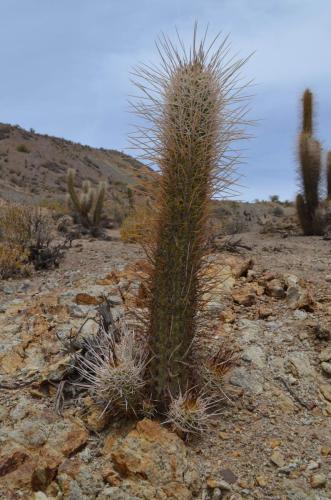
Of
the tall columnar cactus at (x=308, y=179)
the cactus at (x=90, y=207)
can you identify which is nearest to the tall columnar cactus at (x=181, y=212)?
the tall columnar cactus at (x=308, y=179)

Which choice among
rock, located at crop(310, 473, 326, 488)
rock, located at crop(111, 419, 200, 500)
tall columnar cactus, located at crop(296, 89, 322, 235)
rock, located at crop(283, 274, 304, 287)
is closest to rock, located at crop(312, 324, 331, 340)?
rock, located at crop(283, 274, 304, 287)

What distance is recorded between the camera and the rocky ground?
2793mm

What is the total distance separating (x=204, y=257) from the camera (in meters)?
3.35

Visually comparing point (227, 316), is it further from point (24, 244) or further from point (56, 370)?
point (24, 244)

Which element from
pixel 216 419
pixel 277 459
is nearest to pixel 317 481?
pixel 277 459

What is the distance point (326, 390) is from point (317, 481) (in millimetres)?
950

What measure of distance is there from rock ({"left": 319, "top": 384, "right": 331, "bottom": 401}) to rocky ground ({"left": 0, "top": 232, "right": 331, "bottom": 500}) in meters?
0.01

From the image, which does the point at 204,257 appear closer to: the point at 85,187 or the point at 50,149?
the point at 85,187

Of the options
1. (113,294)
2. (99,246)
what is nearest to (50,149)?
(99,246)

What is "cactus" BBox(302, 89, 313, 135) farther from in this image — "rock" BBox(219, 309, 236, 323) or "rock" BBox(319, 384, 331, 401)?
"rock" BBox(319, 384, 331, 401)

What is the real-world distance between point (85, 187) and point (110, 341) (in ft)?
35.0

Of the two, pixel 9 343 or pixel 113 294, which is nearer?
pixel 9 343

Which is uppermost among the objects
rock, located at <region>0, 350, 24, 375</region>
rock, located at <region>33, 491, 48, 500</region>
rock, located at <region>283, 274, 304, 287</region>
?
rock, located at <region>283, 274, 304, 287</region>

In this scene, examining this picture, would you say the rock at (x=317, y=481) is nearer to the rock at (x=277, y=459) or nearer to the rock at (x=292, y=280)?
the rock at (x=277, y=459)
